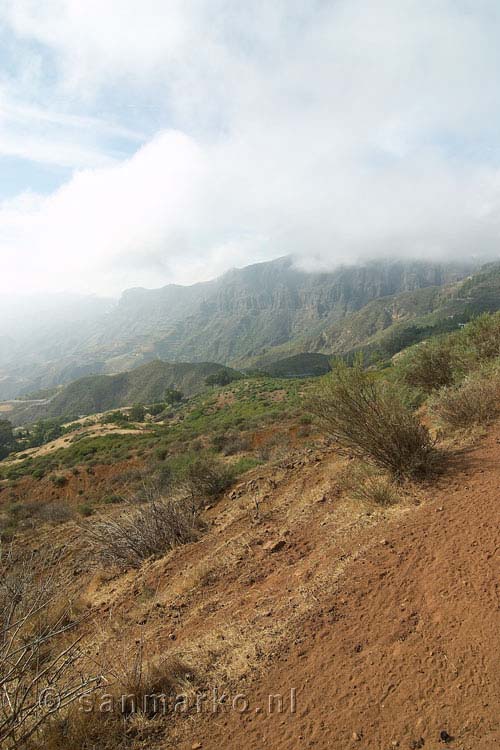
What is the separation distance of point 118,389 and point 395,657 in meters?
150

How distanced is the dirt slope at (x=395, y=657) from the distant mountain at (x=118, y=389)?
400 feet

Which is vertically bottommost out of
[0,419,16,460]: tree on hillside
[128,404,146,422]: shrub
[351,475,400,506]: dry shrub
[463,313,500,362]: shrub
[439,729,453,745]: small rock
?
[0,419,16,460]: tree on hillside

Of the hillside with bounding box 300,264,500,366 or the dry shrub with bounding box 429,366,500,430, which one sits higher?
the hillside with bounding box 300,264,500,366

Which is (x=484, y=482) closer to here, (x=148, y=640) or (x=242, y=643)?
(x=242, y=643)

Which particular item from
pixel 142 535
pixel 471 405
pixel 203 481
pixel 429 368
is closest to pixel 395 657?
pixel 142 535

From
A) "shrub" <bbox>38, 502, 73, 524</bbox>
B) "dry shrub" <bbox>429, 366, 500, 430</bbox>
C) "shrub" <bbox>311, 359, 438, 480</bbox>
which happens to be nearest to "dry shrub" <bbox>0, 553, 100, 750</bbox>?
"shrub" <bbox>311, 359, 438, 480</bbox>

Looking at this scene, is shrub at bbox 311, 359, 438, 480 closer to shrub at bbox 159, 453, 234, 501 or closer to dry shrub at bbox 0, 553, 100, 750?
shrub at bbox 159, 453, 234, 501

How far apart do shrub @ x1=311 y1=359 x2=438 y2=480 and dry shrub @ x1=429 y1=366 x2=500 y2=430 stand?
150cm

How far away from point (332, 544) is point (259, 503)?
299 centimetres

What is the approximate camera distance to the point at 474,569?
139 inches

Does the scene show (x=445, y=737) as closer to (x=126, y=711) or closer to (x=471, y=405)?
(x=126, y=711)

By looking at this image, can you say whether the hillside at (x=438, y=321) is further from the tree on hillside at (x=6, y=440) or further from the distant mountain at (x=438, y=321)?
the tree on hillside at (x=6, y=440)

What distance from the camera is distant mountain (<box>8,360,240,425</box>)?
131375 mm

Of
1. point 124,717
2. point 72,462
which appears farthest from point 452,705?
point 72,462
